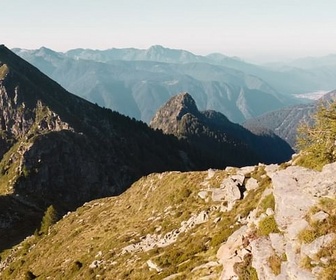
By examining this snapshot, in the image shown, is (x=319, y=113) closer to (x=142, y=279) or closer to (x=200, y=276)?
(x=200, y=276)

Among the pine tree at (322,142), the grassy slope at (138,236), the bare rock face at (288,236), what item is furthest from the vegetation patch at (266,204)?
the grassy slope at (138,236)

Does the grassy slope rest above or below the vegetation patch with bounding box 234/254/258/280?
below

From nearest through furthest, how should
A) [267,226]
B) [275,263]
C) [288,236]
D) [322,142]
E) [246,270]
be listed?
[275,263] → [288,236] → [246,270] → [267,226] → [322,142]

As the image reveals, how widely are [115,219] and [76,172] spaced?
123202 mm

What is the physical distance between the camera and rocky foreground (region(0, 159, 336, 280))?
26.3m

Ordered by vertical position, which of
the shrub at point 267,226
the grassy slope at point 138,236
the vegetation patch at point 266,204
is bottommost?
the grassy slope at point 138,236

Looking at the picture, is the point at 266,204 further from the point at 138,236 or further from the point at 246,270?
the point at 138,236

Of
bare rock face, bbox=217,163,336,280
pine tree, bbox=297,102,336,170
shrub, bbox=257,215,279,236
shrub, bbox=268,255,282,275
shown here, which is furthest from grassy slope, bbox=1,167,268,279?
Answer: pine tree, bbox=297,102,336,170

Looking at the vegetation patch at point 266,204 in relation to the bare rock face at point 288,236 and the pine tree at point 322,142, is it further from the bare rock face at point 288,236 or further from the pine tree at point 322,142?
the pine tree at point 322,142

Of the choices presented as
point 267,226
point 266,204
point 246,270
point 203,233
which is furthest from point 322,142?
point 203,233

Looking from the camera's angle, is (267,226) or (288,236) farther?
(267,226)

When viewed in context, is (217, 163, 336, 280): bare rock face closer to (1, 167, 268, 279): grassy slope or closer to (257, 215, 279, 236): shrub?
(257, 215, 279, 236): shrub

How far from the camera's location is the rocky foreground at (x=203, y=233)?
2628 centimetres

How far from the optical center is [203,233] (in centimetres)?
4141
